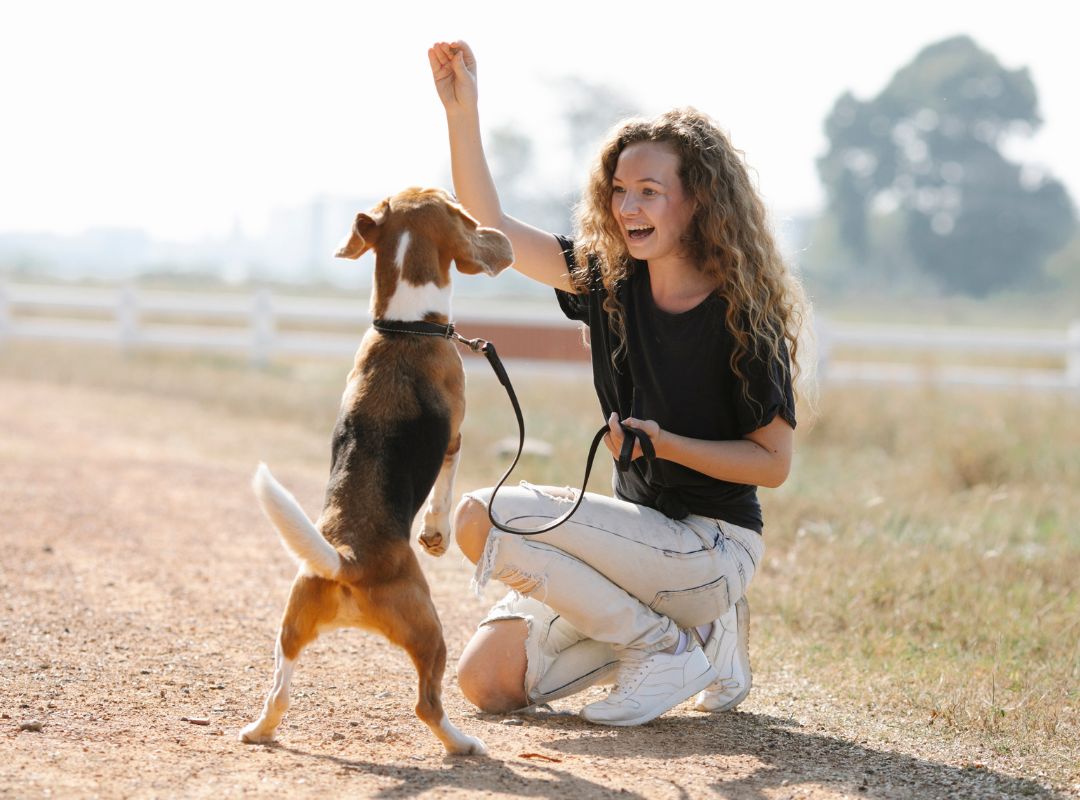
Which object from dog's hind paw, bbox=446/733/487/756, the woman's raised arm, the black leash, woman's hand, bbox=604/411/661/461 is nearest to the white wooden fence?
the woman's raised arm

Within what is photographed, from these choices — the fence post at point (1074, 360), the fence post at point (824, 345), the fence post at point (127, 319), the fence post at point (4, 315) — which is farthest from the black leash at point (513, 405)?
the fence post at point (4, 315)

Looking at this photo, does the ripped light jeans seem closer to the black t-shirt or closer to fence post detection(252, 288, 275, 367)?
the black t-shirt

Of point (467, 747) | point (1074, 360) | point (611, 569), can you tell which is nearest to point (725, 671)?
point (611, 569)

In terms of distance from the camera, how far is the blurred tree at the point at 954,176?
228ft

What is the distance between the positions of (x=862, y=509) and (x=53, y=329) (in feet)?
45.0

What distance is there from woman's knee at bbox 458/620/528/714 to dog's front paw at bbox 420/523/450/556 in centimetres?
50

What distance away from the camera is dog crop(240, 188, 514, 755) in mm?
3408

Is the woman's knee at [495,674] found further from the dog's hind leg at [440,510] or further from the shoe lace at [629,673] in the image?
the dog's hind leg at [440,510]

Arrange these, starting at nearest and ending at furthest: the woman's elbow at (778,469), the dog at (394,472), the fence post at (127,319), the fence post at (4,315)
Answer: the dog at (394,472), the woman's elbow at (778,469), the fence post at (127,319), the fence post at (4,315)

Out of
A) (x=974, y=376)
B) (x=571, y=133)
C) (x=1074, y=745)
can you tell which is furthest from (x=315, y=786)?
(x=571, y=133)

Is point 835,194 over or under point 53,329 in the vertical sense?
over

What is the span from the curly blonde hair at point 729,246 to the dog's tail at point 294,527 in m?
1.46

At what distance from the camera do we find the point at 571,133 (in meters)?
64.8

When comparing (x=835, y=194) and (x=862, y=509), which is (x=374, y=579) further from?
(x=835, y=194)
